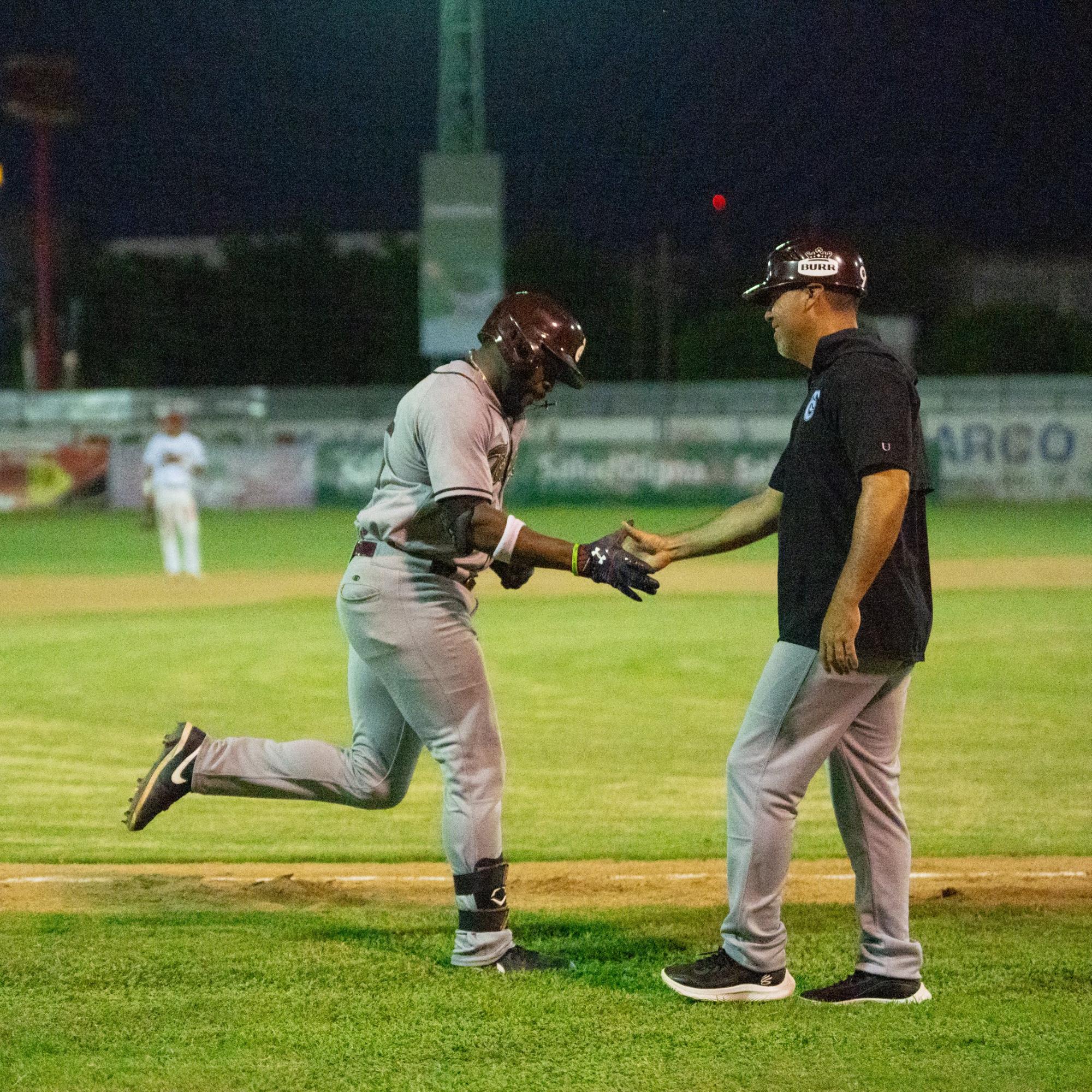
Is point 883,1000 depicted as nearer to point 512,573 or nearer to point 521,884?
point 512,573

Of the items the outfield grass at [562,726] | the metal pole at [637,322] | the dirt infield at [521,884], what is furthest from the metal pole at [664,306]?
the dirt infield at [521,884]

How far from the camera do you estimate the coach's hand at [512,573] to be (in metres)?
4.56

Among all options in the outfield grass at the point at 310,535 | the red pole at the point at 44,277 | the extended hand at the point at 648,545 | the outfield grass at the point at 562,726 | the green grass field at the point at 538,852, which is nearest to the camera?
the green grass field at the point at 538,852

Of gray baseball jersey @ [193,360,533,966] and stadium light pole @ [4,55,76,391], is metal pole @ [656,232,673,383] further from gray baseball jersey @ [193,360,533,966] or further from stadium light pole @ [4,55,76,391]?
gray baseball jersey @ [193,360,533,966]

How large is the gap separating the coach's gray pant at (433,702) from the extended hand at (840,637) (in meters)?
1.02

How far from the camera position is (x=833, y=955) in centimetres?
456

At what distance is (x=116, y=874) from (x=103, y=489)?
102ft

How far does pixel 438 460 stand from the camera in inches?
164

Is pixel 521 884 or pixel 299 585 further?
pixel 299 585

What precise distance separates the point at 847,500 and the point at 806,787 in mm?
771

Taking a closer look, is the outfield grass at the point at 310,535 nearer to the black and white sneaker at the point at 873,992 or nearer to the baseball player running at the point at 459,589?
the baseball player running at the point at 459,589

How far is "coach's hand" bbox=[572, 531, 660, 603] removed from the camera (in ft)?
14.0

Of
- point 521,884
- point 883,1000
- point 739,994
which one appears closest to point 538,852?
point 521,884

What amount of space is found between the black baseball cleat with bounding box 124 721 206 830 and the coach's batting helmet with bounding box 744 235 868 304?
85.6 inches
